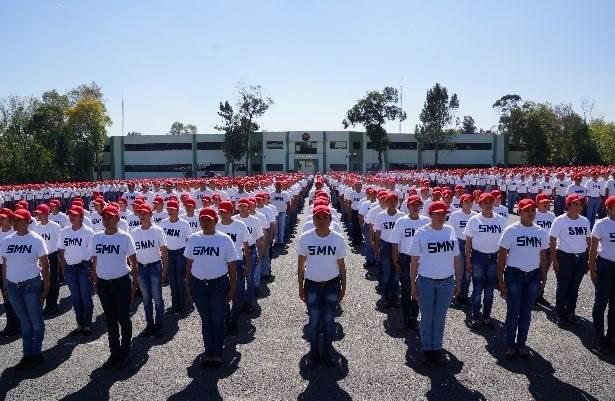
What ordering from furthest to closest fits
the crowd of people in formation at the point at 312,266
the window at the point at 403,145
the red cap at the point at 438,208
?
the window at the point at 403,145 → the crowd of people in formation at the point at 312,266 → the red cap at the point at 438,208

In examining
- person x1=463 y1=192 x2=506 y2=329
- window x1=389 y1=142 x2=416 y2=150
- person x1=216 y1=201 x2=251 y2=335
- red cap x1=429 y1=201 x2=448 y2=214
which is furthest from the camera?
window x1=389 y1=142 x2=416 y2=150

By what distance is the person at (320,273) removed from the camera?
5.77 m

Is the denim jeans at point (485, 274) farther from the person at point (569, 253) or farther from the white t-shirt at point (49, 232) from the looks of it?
the white t-shirt at point (49, 232)

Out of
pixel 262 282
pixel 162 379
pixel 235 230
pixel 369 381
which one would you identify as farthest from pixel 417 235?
pixel 262 282

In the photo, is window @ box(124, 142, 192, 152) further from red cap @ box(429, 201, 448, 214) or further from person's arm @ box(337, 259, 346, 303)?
red cap @ box(429, 201, 448, 214)

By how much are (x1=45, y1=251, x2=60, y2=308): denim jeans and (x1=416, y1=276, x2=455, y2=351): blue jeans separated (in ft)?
20.2

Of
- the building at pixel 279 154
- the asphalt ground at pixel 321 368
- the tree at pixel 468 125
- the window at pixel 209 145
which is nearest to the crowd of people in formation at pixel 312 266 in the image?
the asphalt ground at pixel 321 368

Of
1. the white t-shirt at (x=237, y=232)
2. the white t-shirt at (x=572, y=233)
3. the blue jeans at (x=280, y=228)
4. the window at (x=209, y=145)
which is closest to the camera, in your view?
the white t-shirt at (x=572, y=233)

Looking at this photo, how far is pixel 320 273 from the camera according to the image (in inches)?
227

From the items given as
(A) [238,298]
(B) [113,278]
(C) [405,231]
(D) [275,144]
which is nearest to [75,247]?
(B) [113,278]

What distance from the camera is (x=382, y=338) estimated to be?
683 centimetres

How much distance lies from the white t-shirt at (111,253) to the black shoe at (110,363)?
0.98 m

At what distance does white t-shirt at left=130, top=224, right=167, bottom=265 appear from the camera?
701 centimetres

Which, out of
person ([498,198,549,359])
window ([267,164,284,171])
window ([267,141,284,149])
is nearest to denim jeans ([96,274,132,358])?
person ([498,198,549,359])
